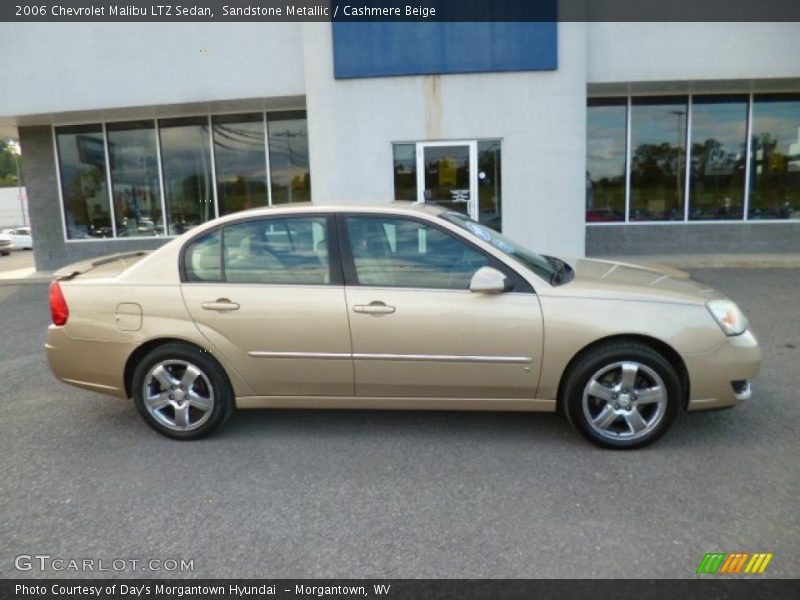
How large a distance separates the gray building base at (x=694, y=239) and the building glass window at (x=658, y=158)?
0.33 metres

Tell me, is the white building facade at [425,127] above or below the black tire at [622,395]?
above

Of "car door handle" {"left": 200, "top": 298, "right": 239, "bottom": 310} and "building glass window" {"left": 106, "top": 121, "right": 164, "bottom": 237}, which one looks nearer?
"car door handle" {"left": 200, "top": 298, "right": 239, "bottom": 310}

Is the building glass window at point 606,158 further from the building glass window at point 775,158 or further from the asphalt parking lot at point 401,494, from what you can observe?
the asphalt parking lot at point 401,494

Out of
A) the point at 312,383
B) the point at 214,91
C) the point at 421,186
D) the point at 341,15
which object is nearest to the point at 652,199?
the point at 421,186

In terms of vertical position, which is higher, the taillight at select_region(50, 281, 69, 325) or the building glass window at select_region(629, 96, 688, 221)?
the building glass window at select_region(629, 96, 688, 221)

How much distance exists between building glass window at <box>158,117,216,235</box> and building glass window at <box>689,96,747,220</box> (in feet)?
34.4

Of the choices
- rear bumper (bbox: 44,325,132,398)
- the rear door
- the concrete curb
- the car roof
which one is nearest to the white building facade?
the concrete curb

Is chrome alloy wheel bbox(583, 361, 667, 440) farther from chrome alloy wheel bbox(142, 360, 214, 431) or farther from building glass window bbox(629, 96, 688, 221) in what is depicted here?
building glass window bbox(629, 96, 688, 221)

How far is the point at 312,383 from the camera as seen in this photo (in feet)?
12.7

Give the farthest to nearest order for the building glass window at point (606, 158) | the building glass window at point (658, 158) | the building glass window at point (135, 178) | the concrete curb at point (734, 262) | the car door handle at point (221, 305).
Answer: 1. the building glass window at point (135, 178)
2. the building glass window at point (606, 158)
3. the building glass window at point (658, 158)
4. the concrete curb at point (734, 262)
5. the car door handle at point (221, 305)

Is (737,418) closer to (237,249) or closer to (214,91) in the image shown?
(237,249)

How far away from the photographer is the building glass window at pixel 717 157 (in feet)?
39.7

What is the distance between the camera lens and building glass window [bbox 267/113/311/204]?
1244 centimetres
